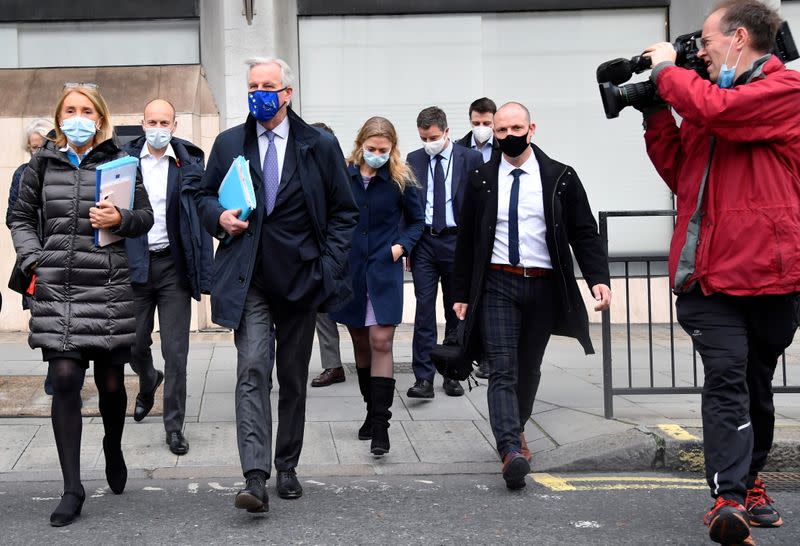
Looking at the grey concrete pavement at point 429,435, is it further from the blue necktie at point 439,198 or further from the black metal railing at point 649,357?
the blue necktie at point 439,198

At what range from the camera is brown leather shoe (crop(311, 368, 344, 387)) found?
302 inches

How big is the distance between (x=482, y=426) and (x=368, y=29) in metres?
6.34

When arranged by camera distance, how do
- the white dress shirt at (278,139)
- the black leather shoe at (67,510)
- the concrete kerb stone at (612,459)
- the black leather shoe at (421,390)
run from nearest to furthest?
the black leather shoe at (67,510) < the white dress shirt at (278,139) < the concrete kerb stone at (612,459) < the black leather shoe at (421,390)

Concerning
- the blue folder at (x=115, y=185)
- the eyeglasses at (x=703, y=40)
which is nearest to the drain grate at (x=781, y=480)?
the eyeglasses at (x=703, y=40)

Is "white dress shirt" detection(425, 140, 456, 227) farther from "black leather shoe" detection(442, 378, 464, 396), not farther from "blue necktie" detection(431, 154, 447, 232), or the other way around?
"black leather shoe" detection(442, 378, 464, 396)

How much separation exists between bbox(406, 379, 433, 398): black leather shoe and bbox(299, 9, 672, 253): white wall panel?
4939 millimetres

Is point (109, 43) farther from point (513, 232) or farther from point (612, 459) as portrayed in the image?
point (612, 459)

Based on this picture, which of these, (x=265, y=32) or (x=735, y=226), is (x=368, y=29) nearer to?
(x=265, y=32)

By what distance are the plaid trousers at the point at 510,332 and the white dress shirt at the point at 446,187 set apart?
1.93 m

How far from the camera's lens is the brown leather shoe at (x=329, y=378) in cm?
767

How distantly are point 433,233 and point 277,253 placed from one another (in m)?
2.59

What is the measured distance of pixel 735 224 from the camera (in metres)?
4.02

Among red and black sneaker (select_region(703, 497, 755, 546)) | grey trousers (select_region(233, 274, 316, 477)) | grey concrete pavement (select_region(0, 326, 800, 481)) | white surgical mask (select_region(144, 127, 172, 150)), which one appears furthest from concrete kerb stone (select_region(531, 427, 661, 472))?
white surgical mask (select_region(144, 127, 172, 150))

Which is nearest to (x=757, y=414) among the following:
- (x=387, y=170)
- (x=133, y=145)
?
(x=387, y=170)
